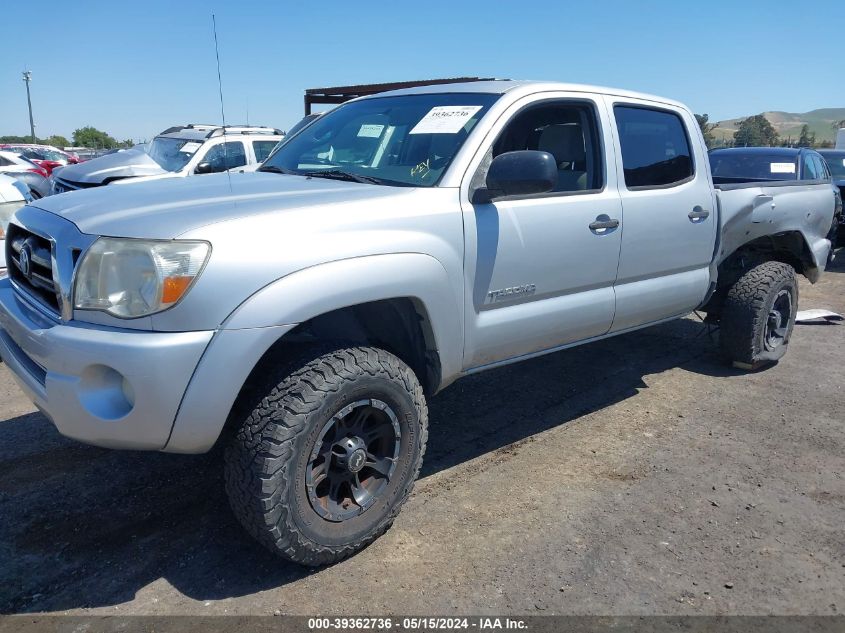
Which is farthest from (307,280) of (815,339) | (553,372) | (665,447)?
(815,339)

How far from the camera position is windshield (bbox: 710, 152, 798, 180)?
8289mm

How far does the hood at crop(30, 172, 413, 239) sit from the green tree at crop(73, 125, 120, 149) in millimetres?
63921

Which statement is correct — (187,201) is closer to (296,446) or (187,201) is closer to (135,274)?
(135,274)

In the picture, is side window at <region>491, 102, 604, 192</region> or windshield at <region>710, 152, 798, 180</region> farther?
windshield at <region>710, 152, 798, 180</region>

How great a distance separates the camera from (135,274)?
2.22 m

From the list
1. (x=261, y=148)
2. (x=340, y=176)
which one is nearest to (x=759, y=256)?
(x=340, y=176)

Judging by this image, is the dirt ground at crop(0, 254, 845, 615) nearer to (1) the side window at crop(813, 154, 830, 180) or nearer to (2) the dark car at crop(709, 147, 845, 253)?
(2) the dark car at crop(709, 147, 845, 253)

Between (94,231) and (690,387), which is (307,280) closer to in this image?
(94,231)

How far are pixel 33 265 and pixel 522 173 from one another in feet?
6.68

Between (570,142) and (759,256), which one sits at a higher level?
(570,142)

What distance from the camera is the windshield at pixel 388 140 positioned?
10.2 ft

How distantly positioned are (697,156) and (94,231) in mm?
3691

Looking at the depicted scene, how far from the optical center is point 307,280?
233 centimetres

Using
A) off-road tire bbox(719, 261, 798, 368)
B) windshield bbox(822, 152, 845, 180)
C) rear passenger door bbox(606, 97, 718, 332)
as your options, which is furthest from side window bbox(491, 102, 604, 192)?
windshield bbox(822, 152, 845, 180)
